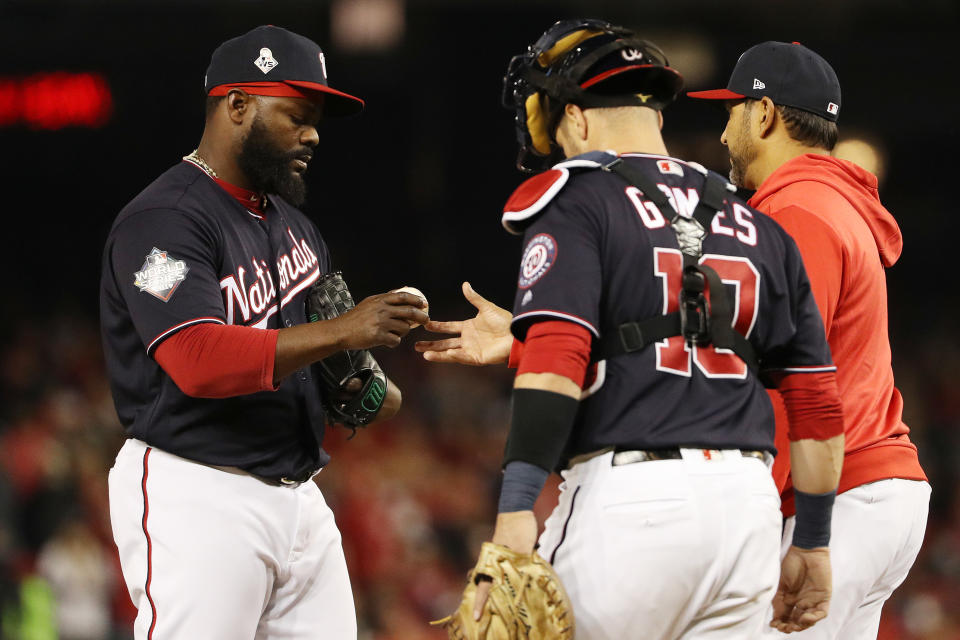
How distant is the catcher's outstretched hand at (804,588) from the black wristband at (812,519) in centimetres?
2

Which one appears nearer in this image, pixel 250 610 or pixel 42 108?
pixel 250 610

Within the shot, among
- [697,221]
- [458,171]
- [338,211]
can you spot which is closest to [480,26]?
[458,171]

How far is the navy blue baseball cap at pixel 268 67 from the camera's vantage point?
11.0ft

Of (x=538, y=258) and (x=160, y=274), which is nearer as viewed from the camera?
(x=538, y=258)

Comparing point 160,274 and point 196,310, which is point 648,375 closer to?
point 196,310

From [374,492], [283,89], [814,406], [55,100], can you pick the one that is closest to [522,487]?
[814,406]

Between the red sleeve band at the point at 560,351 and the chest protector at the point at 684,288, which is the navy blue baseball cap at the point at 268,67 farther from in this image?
the red sleeve band at the point at 560,351

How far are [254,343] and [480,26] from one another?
391 inches

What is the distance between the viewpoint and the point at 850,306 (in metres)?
2.96

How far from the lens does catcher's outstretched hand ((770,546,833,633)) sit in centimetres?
262

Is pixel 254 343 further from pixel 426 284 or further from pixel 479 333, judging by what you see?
pixel 426 284

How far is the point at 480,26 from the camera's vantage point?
12242 millimetres

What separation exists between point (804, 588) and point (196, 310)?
1.70m

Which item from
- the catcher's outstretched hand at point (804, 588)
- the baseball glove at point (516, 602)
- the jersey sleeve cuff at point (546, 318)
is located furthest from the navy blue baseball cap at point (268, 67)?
the catcher's outstretched hand at point (804, 588)
